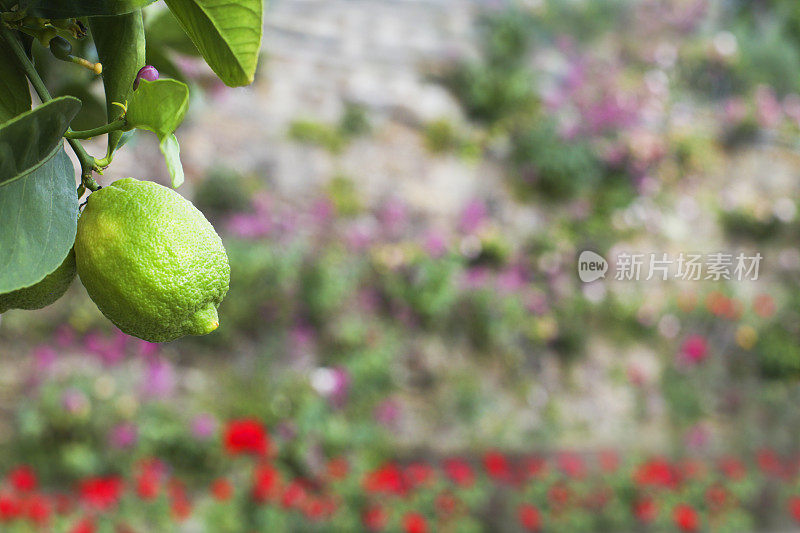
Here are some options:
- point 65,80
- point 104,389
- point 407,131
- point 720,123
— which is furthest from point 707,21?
point 65,80

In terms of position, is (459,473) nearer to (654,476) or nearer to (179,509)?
(654,476)

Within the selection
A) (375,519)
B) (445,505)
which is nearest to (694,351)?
(445,505)

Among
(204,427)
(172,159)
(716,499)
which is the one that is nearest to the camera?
(172,159)

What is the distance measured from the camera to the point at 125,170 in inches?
130

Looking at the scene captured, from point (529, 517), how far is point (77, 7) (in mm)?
2994

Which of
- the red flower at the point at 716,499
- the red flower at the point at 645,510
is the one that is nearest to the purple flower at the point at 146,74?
the red flower at the point at 645,510

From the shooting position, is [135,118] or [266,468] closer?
[135,118]

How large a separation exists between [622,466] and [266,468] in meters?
1.92

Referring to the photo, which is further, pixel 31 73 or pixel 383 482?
pixel 383 482

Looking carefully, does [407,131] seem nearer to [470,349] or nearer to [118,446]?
[470,349]

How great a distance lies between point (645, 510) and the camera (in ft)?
10.5

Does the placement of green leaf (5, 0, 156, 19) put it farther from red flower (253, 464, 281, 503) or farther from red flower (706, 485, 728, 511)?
red flower (706, 485, 728, 511)

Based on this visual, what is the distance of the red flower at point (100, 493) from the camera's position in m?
2.32

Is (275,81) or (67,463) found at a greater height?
(275,81)
